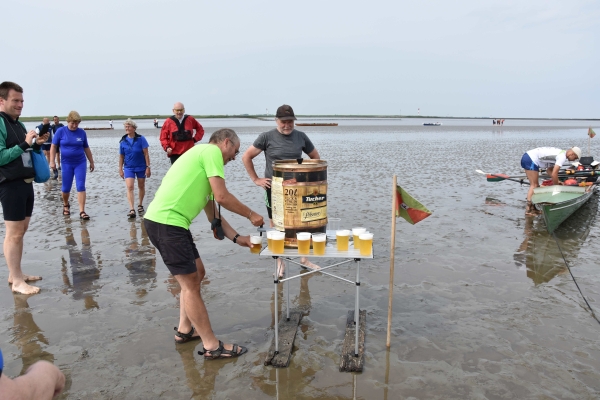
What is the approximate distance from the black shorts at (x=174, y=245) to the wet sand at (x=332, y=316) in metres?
1.01

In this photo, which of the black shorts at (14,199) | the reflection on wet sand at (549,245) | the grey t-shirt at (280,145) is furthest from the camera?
the reflection on wet sand at (549,245)

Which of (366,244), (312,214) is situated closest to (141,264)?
(312,214)

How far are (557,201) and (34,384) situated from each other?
9275mm

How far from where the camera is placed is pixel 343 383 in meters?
3.89

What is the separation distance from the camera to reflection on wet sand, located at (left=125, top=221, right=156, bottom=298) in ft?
20.1

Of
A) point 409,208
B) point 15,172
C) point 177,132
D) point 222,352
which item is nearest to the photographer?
point 222,352

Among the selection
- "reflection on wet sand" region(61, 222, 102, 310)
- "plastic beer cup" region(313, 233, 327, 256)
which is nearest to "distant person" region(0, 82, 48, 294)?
"reflection on wet sand" region(61, 222, 102, 310)

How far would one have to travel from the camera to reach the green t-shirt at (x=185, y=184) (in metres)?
3.97

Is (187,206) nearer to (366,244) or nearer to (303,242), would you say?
(303,242)

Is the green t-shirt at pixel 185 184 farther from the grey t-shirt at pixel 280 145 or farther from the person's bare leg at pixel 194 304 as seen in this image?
the grey t-shirt at pixel 280 145

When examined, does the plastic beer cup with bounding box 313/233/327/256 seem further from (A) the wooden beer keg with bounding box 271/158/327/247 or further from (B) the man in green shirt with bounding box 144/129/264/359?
(B) the man in green shirt with bounding box 144/129/264/359

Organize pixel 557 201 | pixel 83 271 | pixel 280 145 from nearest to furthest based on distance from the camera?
1. pixel 280 145
2. pixel 83 271
3. pixel 557 201

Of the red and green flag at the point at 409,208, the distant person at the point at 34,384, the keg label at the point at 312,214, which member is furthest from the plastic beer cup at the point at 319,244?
the distant person at the point at 34,384

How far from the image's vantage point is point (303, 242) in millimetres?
4074
